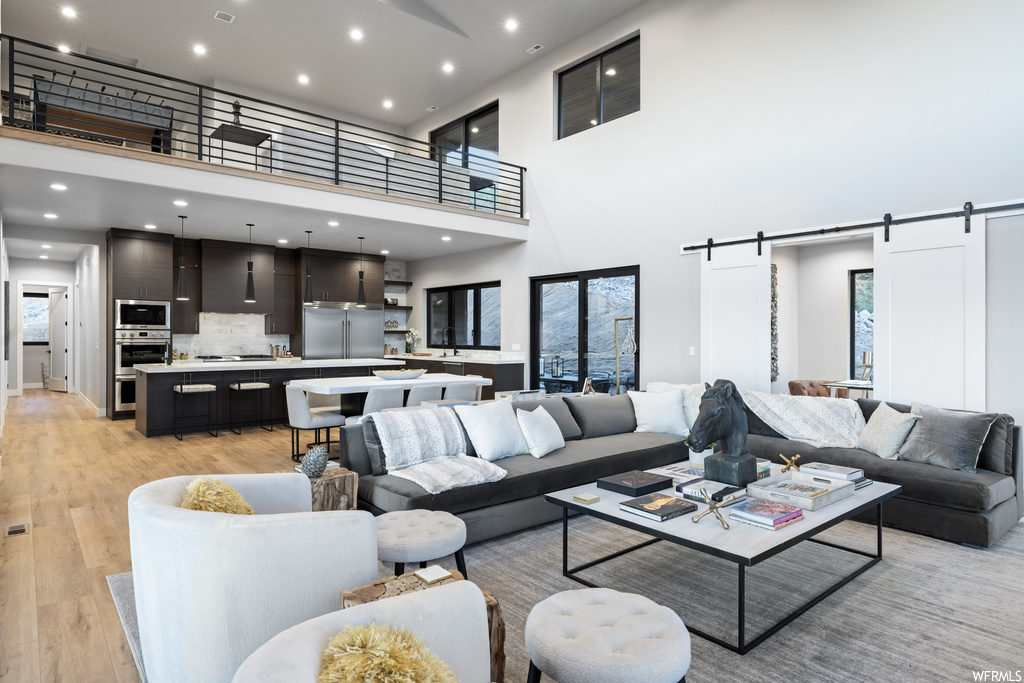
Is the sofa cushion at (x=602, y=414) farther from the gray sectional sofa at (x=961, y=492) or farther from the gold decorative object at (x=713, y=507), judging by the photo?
the gold decorative object at (x=713, y=507)

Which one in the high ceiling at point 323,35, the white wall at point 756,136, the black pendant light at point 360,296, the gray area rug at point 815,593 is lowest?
the gray area rug at point 815,593

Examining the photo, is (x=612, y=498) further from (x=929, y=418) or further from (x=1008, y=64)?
(x=1008, y=64)

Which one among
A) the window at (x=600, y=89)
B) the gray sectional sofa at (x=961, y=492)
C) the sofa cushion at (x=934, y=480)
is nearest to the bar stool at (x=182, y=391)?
the window at (x=600, y=89)

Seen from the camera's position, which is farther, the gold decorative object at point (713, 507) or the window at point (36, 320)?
the window at point (36, 320)

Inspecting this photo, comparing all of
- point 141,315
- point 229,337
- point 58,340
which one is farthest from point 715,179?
point 58,340

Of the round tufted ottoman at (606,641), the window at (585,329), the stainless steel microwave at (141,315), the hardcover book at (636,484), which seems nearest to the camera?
the round tufted ottoman at (606,641)

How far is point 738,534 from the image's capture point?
7.93 feet

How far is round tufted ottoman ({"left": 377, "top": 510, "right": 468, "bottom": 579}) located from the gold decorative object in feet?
3.48

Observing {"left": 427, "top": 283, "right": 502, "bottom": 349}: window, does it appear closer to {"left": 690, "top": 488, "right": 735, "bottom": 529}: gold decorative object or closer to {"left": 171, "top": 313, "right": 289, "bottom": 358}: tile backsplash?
{"left": 171, "top": 313, "right": 289, "bottom": 358}: tile backsplash

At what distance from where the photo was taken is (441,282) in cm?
1021

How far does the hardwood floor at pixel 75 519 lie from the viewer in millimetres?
2271

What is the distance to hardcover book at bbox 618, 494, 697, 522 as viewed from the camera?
101 inches

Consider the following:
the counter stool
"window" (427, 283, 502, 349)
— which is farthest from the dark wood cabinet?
"window" (427, 283, 502, 349)

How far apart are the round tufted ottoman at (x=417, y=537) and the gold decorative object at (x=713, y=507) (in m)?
1.06
